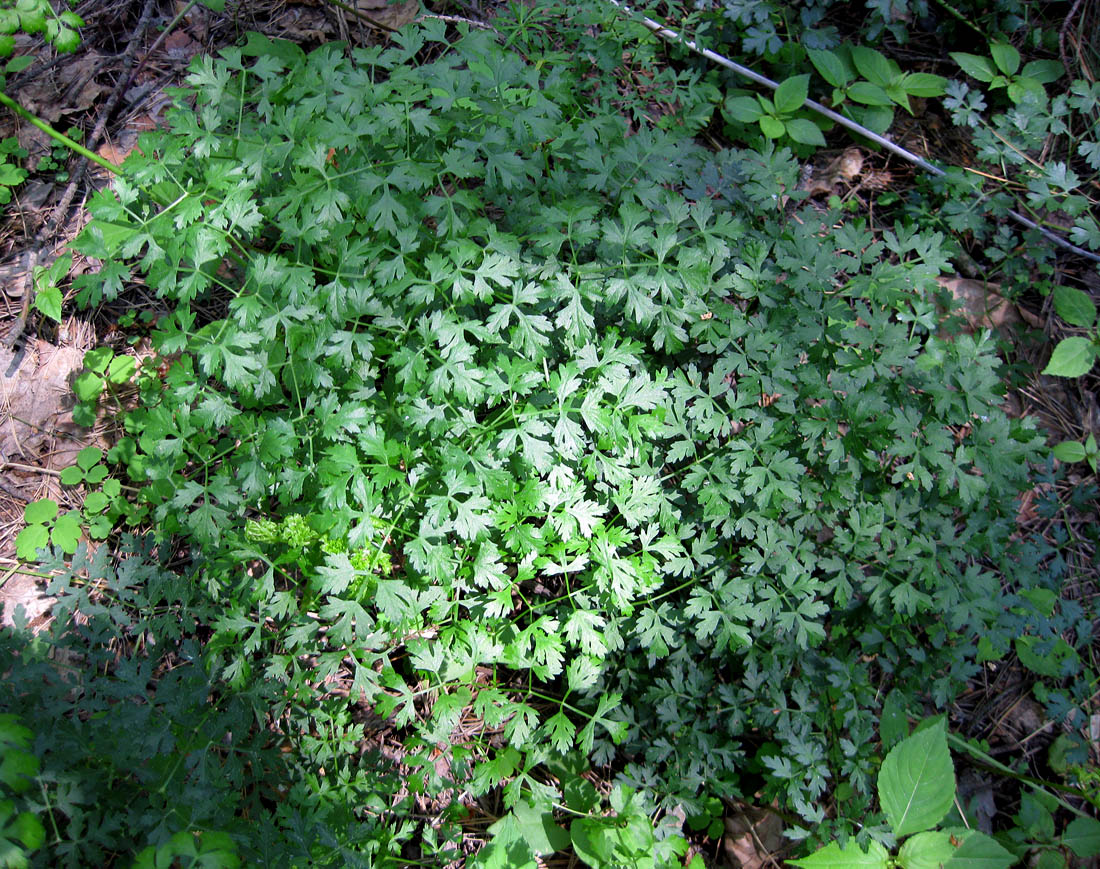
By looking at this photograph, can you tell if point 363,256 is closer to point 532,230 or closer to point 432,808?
point 532,230

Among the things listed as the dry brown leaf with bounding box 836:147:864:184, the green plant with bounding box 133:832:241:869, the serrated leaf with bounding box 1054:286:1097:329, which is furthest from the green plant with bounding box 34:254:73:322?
the serrated leaf with bounding box 1054:286:1097:329

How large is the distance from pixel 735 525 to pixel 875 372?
795 mm

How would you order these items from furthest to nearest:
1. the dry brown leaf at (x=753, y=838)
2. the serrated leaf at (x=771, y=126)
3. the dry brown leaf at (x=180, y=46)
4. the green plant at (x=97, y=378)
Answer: the serrated leaf at (x=771, y=126)
the dry brown leaf at (x=180, y=46)
the green plant at (x=97, y=378)
the dry brown leaf at (x=753, y=838)

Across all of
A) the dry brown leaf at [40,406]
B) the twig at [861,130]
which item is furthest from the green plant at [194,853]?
the twig at [861,130]

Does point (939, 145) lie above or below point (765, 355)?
above

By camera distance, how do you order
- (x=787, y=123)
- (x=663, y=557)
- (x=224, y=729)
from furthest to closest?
(x=787, y=123) → (x=663, y=557) → (x=224, y=729)

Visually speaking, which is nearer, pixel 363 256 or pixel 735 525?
pixel 363 256

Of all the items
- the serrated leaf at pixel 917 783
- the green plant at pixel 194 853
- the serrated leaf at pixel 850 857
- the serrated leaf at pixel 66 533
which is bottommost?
the serrated leaf at pixel 850 857

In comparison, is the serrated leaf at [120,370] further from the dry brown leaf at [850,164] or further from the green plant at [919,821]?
the dry brown leaf at [850,164]

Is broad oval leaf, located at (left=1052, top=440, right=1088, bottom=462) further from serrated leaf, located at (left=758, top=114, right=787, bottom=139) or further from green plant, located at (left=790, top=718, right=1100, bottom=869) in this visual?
serrated leaf, located at (left=758, top=114, right=787, bottom=139)

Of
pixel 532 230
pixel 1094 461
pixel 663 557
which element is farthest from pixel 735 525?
pixel 1094 461

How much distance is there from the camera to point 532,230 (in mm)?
2693

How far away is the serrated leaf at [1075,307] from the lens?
379 cm

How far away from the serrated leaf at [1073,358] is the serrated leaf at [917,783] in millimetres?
2173
